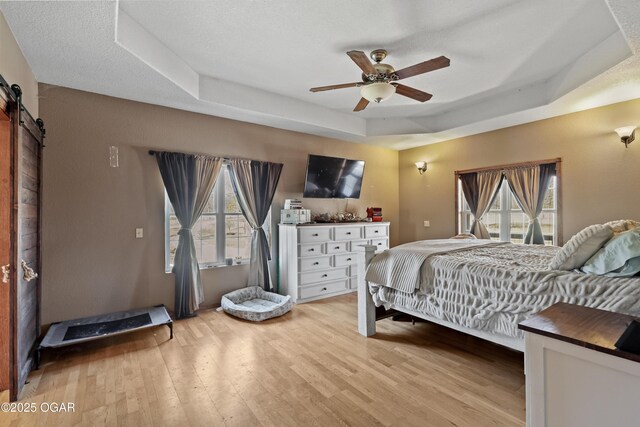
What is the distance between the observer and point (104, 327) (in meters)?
2.96

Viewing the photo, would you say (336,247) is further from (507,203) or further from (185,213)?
(507,203)

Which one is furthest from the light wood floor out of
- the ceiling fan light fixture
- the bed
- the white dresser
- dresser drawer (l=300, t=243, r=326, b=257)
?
the ceiling fan light fixture

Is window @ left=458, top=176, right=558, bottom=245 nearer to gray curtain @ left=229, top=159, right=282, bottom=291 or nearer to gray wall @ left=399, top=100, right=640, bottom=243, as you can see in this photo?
gray wall @ left=399, top=100, right=640, bottom=243

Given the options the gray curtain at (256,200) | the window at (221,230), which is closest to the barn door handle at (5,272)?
the window at (221,230)

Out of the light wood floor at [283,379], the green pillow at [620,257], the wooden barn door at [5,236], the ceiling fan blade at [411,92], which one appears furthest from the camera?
the ceiling fan blade at [411,92]

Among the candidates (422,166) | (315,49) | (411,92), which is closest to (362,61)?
(315,49)

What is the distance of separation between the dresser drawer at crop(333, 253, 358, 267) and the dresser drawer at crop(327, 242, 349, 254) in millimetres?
79

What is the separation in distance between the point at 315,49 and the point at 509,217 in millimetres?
3951

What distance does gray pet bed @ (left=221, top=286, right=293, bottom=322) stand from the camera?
3.56m

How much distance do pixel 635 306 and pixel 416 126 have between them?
3.94m

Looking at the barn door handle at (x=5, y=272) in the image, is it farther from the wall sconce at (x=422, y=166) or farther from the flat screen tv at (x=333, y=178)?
the wall sconce at (x=422, y=166)

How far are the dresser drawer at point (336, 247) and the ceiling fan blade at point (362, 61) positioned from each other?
259cm

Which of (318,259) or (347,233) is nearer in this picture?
(318,259)

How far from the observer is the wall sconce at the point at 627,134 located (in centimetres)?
350
